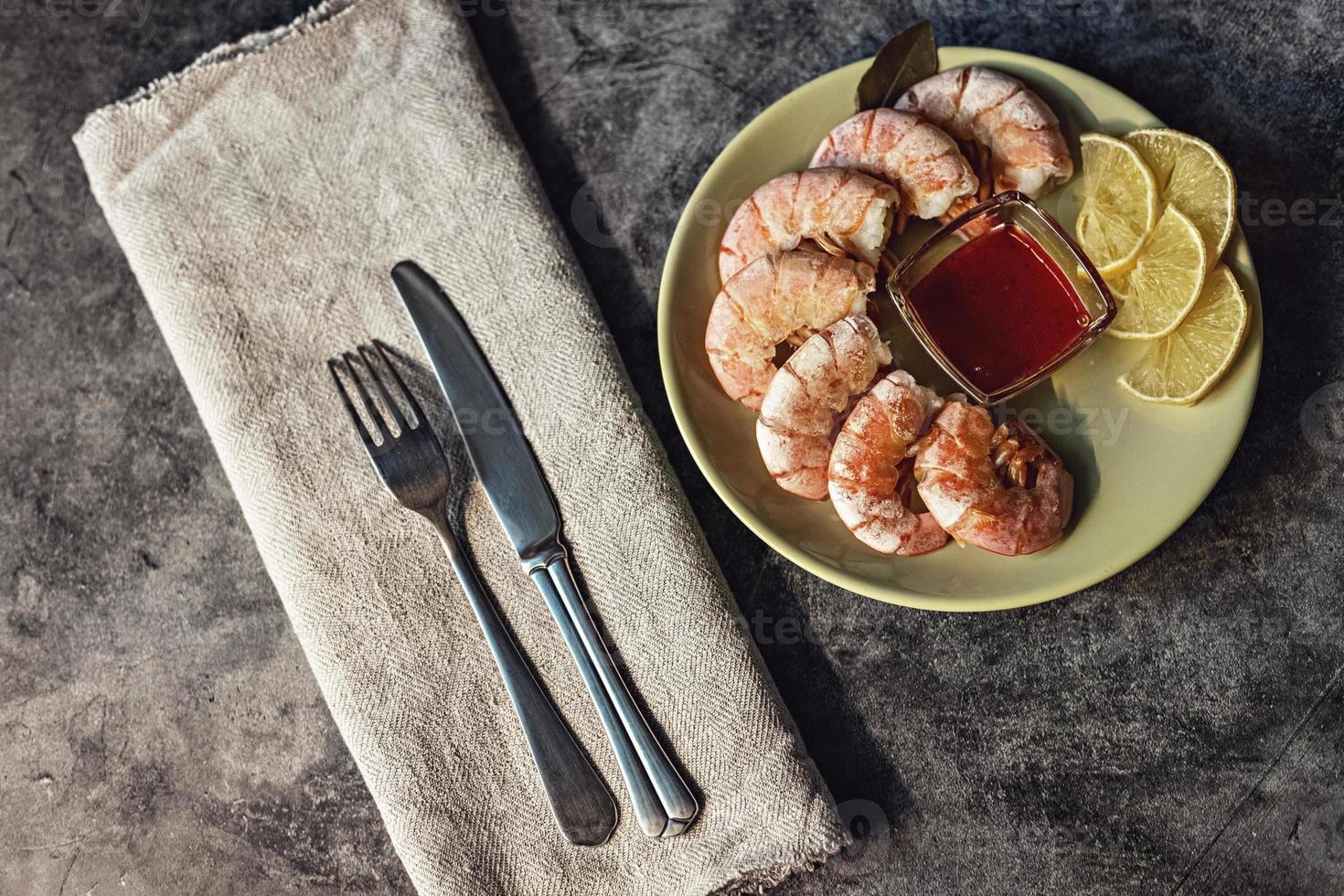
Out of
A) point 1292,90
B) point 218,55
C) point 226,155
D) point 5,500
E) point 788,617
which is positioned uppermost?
point 218,55

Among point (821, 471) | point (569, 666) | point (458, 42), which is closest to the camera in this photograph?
point (821, 471)

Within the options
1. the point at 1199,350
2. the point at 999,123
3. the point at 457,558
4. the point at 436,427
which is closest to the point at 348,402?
the point at 436,427

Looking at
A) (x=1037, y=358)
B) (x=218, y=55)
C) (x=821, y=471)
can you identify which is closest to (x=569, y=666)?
(x=821, y=471)

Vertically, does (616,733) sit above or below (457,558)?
below

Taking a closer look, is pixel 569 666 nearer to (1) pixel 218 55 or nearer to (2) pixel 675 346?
(2) pixel 675 346

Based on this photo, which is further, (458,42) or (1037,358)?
(458,42)

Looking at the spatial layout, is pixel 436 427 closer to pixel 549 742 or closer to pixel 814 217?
pixel 549 742
